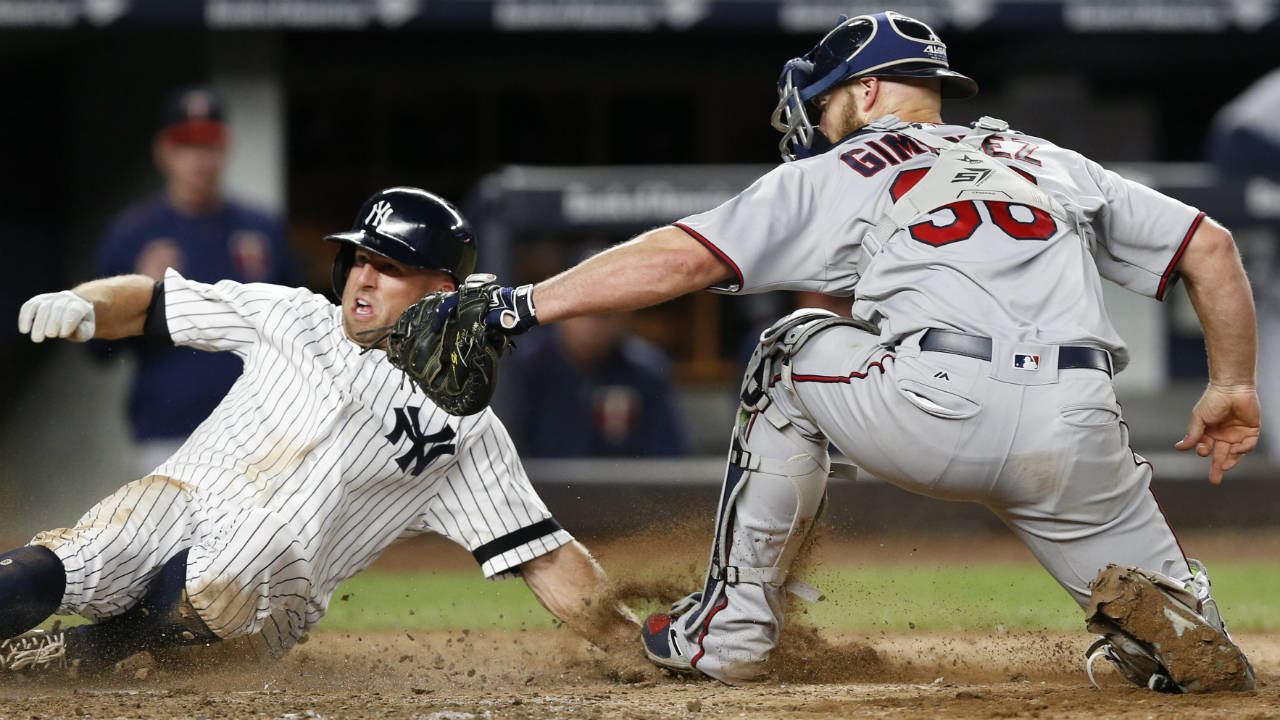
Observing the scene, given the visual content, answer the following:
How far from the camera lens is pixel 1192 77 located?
10.5 meters

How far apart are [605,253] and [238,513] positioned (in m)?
1.07

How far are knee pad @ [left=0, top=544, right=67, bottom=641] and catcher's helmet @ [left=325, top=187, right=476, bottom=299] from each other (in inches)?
40.0

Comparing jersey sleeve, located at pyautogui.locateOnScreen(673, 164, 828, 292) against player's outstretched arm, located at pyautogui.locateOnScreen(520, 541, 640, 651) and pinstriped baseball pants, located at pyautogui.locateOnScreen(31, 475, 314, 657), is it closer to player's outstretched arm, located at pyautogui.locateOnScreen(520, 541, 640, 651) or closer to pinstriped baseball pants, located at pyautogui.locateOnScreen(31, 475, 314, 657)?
player's outstretched arm, located at pyautogui.locateOnScreen(520, 541, 640, 651)

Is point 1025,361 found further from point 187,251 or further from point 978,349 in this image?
point 187,251

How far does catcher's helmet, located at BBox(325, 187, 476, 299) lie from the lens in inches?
137

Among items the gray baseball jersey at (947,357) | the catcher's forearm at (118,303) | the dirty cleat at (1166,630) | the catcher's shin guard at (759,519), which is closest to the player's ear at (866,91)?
the gray baseball jersey at (947,357)

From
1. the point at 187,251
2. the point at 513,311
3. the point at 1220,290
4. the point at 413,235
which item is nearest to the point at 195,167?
the point at 187,251

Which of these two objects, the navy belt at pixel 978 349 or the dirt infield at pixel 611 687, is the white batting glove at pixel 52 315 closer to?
the dirt infield at pixel 611 687

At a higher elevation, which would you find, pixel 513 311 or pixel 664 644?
pixel 513 311

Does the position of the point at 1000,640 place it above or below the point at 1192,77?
below

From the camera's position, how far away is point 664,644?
3.27 m

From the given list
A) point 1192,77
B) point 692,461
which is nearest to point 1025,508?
point 692,461

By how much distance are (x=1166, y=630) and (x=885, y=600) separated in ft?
7.84

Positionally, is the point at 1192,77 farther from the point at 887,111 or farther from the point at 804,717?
the point at 804,717
